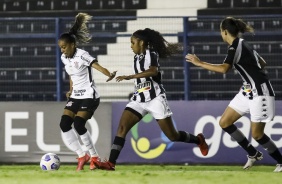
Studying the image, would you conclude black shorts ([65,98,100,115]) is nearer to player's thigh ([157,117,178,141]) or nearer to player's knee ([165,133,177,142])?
player's thigh ([157,117,178,141])

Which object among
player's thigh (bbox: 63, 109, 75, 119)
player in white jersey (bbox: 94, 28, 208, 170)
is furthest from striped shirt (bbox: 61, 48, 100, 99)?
player in white jersey (bbox: 94, 28, 208, 170)

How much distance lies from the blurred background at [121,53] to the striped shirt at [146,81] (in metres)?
3.11

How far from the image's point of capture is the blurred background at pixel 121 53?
14711 millimetres

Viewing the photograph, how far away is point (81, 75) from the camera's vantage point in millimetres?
12031

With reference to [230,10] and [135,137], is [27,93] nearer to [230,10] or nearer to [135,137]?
[135,137]

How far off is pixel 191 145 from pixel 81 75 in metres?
2.97

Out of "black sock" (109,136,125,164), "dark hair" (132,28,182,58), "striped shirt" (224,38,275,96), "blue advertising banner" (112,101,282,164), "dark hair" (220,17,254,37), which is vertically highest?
"dark hair" (220,17,254,37)

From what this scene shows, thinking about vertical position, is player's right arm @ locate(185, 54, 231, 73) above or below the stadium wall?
above

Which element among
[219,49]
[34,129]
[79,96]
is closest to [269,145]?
[79,96]

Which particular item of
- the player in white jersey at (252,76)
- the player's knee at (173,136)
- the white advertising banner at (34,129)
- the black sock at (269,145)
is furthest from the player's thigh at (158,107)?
the white advertising banner at (34,129)

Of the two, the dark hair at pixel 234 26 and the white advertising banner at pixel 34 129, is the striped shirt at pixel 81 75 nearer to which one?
the dark hair at pixel 234 26

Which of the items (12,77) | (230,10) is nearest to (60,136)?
(12,77)

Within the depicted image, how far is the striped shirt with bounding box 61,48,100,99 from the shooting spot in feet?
39.3

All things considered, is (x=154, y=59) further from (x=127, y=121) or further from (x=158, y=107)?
(x=127, y=121)
